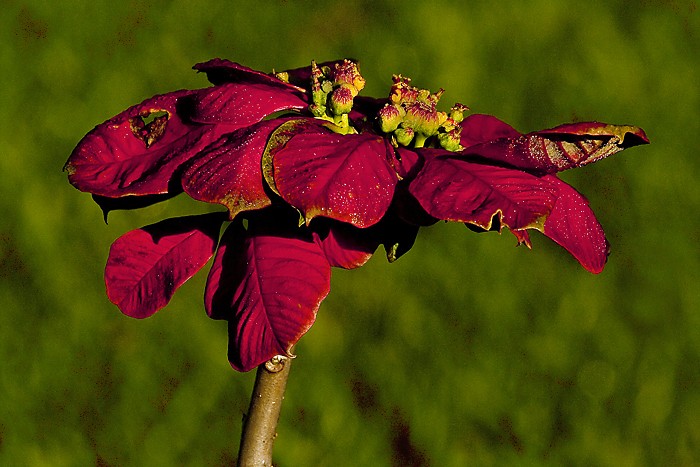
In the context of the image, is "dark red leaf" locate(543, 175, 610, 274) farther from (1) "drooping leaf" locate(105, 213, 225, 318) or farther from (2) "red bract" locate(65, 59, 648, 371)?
(1) "drooping leaf" locate(105, 213, 225, 318)

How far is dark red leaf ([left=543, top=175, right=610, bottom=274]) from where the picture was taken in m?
0.30

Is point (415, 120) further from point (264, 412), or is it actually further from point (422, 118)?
point (264, 412)

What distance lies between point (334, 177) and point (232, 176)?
3 cm

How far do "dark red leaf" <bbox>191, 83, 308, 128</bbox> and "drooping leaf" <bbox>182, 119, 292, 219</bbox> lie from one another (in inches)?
0.7

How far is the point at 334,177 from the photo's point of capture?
0.91 ft

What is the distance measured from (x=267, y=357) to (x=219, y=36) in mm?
394

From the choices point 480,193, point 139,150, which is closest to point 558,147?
point 480,193

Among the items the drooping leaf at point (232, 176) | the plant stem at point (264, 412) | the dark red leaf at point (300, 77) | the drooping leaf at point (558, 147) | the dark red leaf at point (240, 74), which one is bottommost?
the plant stem at point (264, 412)

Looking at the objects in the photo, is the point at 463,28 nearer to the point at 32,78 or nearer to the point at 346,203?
the point at 32,78

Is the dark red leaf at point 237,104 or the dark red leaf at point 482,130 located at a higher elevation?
the dark red leaf at point 482,130

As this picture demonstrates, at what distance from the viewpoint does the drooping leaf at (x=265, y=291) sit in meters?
0.30

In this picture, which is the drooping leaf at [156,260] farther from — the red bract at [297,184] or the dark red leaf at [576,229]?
the dark red leaf at [576,229]

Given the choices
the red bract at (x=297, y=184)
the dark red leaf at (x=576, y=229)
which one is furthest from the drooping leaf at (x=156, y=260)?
the dark red leaf at (x=576, y=229)

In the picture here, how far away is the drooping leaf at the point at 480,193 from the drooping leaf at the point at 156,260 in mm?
78
